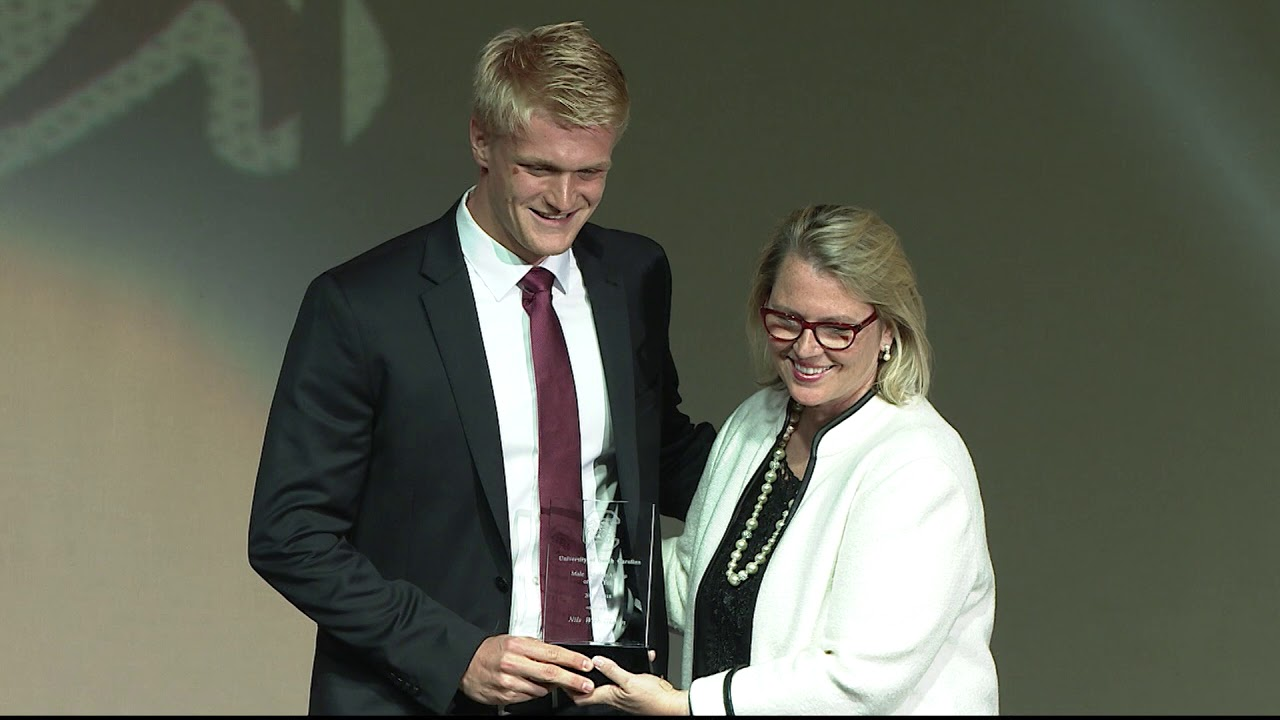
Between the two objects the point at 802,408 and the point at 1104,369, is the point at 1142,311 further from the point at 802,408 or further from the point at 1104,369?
the point at 802,408

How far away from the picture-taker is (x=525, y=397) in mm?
2609

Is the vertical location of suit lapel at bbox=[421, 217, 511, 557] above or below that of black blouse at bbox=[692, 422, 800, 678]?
above

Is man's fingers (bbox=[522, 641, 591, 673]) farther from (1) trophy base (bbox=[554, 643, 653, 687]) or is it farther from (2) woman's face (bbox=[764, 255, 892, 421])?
(2) woman's face (bbox=[764, 255, 892, 421])

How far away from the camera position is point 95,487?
409 cm

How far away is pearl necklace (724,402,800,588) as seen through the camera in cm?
255

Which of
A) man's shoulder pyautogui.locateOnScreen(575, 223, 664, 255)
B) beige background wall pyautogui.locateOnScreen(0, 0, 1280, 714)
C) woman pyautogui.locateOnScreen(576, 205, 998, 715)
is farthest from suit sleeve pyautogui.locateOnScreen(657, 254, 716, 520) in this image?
beige background wall pyautogui.locateOnScreen(0, 0, 1280, 714)

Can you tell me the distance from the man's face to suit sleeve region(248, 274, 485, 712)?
0.28 m

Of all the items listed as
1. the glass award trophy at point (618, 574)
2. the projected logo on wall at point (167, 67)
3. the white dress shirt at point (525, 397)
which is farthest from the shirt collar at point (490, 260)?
the projected logo on wall at point (167, 67)

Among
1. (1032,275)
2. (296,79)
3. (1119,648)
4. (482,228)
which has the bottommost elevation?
(1119,648)

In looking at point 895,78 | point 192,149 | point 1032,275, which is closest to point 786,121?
point 895,78

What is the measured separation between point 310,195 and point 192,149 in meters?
0.30

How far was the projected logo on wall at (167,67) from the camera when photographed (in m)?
3.98

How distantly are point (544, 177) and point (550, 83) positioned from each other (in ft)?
0.44

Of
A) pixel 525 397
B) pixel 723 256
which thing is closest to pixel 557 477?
pixel 525 397
